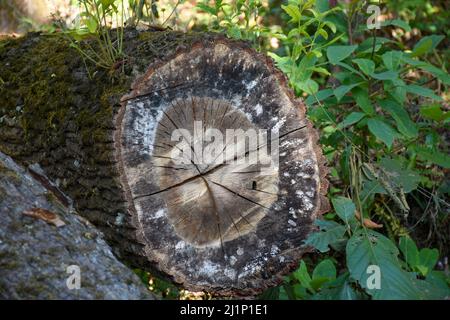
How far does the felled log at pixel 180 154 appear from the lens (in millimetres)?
2443

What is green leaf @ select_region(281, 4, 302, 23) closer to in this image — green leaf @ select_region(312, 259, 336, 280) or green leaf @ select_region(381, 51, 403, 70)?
green leaf @ select_region(381, 51, 403, 70)

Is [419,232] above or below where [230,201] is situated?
below

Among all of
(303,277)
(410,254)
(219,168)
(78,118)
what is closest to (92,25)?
(78,118)

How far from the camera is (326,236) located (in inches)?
99.7

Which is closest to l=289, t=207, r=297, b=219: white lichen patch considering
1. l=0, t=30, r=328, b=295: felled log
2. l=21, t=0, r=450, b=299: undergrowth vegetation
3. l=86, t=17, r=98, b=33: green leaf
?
l=0, t=30, r=328, b=295: felled log

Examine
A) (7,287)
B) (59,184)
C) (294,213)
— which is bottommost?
(7,287)

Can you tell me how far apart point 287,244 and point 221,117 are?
2.17ft

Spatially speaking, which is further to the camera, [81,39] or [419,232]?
[419,232]

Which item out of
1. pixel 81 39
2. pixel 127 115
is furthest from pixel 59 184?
pixel 81 39

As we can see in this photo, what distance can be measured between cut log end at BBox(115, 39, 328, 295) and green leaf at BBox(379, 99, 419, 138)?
42cm

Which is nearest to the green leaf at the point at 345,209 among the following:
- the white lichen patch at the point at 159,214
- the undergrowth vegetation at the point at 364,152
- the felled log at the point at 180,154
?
the undergrowth vegetation at the point at 364,152
